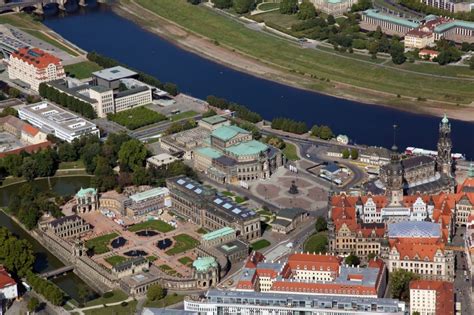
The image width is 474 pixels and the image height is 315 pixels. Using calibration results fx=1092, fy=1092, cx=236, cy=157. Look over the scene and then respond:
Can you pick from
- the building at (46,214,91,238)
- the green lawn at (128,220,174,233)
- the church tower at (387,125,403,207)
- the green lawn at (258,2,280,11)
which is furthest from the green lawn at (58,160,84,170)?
the green lawn at (258,2,280,11)

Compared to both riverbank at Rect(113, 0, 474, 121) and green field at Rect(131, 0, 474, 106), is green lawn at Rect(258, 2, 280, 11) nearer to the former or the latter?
riverbank at Rect(113, 0, 474, 121)

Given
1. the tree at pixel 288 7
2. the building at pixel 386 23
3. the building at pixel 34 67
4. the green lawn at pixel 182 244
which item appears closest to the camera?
the green lawn at pixel 182 244

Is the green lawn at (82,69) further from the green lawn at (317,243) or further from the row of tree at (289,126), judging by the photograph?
the green lawn at (317,243)

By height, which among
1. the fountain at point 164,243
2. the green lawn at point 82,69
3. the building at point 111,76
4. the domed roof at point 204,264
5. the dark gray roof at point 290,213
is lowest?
the green lawn at point 82,69

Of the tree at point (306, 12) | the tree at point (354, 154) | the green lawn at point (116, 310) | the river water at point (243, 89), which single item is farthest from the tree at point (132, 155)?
the tree at point (306, 12)

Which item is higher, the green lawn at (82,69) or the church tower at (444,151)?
the church tower at (444,151)
